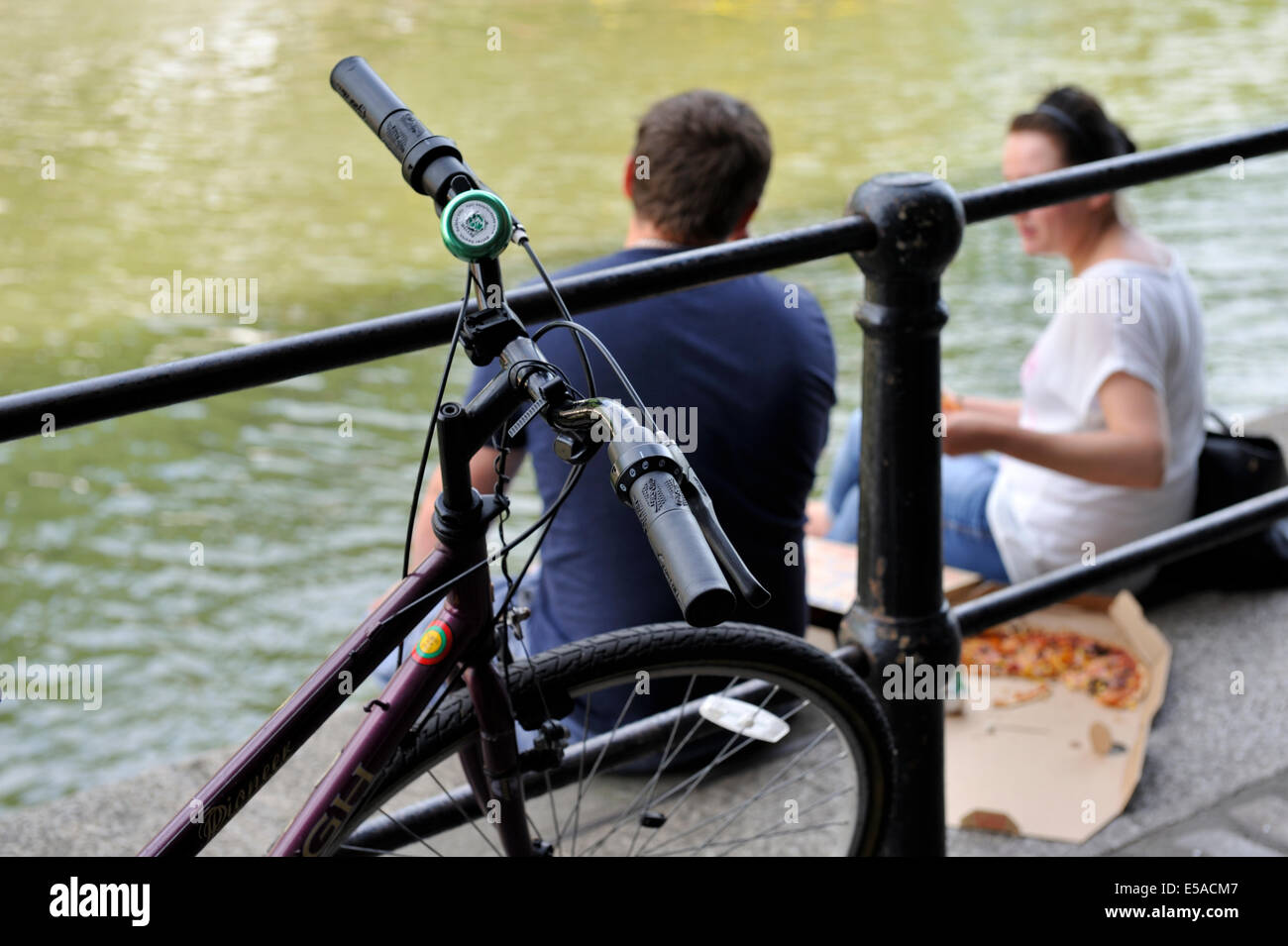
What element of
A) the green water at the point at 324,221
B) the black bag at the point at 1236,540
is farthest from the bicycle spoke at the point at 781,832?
the green water at the point at 324,221

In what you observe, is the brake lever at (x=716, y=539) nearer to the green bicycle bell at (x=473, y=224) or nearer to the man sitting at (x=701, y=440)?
the green bicycle bell at (x=473, y=224)

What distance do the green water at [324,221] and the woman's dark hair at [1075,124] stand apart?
8.49 feet

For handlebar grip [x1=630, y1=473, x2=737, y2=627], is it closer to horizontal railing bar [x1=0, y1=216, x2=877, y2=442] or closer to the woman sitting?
horizontal railing bar [x1=0, y1=216, x2=877, y2=442]

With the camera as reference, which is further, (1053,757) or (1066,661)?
(1066,661)

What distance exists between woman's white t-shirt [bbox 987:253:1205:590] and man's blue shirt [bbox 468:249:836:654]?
67cm

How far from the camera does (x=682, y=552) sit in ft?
3.17

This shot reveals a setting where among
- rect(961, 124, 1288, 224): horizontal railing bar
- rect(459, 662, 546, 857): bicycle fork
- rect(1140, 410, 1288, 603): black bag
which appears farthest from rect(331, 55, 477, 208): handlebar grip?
rect(1140, 410, 1288, 603): black bag

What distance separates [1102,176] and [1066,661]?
117cm

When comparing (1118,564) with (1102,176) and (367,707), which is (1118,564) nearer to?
(1102,176)

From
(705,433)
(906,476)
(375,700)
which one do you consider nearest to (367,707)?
(375,700)

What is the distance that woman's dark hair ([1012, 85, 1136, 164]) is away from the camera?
3.12 m

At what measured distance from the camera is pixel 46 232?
28.3 ft
